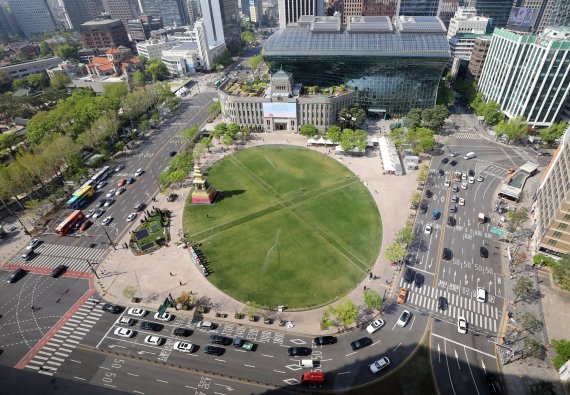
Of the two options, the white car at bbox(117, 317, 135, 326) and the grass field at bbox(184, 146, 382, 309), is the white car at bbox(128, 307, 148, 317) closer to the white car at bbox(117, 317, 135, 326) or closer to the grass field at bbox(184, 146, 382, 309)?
the white car at bbox(117, 317, 135, 326)

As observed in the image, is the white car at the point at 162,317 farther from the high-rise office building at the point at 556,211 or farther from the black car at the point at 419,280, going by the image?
the high-rise office building at the point at 556,211

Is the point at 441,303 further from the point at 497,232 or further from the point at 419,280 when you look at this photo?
the point at 497,232

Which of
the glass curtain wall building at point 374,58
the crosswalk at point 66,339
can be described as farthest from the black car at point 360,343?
the glass curtain wall building at point 374,58

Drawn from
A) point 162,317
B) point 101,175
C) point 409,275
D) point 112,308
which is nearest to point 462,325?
point 409,275

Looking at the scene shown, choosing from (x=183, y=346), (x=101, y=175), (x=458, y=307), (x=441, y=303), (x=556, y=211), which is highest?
(x=556, y=211)

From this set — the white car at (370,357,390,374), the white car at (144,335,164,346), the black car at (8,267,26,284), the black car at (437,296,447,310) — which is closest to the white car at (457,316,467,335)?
the black car at (437,296,447,310)

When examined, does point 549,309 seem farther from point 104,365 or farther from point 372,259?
point 104,365

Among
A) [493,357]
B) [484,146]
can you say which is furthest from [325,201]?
[484,146]
